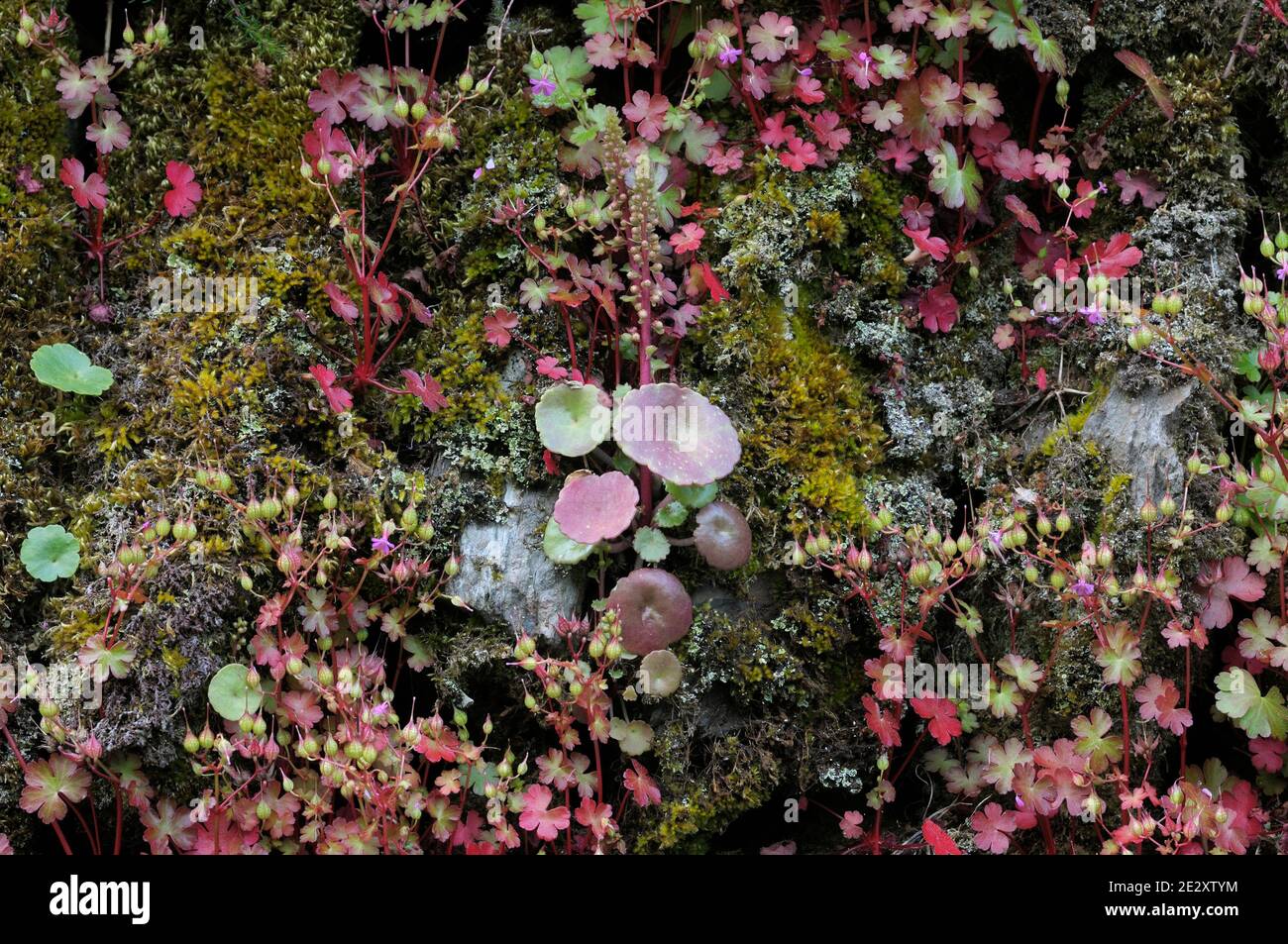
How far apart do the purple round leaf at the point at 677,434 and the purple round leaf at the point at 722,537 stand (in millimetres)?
110

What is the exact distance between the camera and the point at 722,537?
274cm

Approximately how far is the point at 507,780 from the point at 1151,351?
2122 millimetres

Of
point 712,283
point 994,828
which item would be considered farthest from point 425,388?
point 994,828

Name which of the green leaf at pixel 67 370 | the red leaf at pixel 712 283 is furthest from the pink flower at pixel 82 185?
the red leaf at pixel 712 283

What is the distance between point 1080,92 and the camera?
337cm

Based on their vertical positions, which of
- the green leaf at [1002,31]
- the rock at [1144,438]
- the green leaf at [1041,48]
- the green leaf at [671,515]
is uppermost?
the green leaf at [1002,31]

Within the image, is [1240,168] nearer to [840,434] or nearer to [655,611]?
[840,434]

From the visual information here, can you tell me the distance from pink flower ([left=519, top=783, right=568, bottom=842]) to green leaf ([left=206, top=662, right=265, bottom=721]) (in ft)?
2.36

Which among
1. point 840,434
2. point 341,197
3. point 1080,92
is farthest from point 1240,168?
point 341,197

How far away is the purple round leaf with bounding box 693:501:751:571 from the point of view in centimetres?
274

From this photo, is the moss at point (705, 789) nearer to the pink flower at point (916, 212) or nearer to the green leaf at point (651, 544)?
the green leaf at point (651, 544)

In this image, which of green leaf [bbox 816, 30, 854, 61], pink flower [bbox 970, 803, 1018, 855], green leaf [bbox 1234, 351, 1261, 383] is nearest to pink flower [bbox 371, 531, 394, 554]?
pink flower [bbox 970, 803, 1018, 855]

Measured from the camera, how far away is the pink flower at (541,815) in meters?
2.63

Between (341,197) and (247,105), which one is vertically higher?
(247,105)
